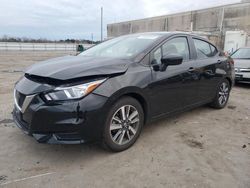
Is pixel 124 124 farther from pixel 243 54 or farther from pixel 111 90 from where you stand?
pixel 243 54

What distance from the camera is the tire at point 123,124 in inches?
122

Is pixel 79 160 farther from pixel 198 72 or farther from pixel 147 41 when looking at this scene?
pixel 198 72

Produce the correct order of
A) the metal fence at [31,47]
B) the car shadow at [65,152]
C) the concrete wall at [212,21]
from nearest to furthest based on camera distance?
1. the car shadow at [65,152]
2. the concrete wall at [212,21]
3. the metal fence at [31,47]

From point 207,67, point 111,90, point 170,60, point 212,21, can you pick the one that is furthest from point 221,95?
point 212,21

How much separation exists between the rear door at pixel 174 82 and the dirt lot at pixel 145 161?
47 cm

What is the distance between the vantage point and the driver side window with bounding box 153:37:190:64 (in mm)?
3718

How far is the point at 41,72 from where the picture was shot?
10.1ft

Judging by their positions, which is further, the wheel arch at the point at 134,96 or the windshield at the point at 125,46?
the windshield at the point at 125,46

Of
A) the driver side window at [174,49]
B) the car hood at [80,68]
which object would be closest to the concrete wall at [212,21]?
the driver side window at [174,49]

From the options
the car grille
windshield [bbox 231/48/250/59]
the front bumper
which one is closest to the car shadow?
the front bumper

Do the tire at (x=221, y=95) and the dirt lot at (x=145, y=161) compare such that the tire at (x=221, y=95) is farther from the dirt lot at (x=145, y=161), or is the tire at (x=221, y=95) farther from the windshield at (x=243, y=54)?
the windshield at (x=243, y=54)

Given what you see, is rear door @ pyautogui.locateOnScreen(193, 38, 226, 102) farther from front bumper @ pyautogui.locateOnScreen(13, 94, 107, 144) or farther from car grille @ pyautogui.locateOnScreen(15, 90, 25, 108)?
car grille @ pyautogui.locateOnScreen(15, 90, 25, 108)

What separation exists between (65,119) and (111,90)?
0.63 m

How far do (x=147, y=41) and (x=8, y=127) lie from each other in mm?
2636
